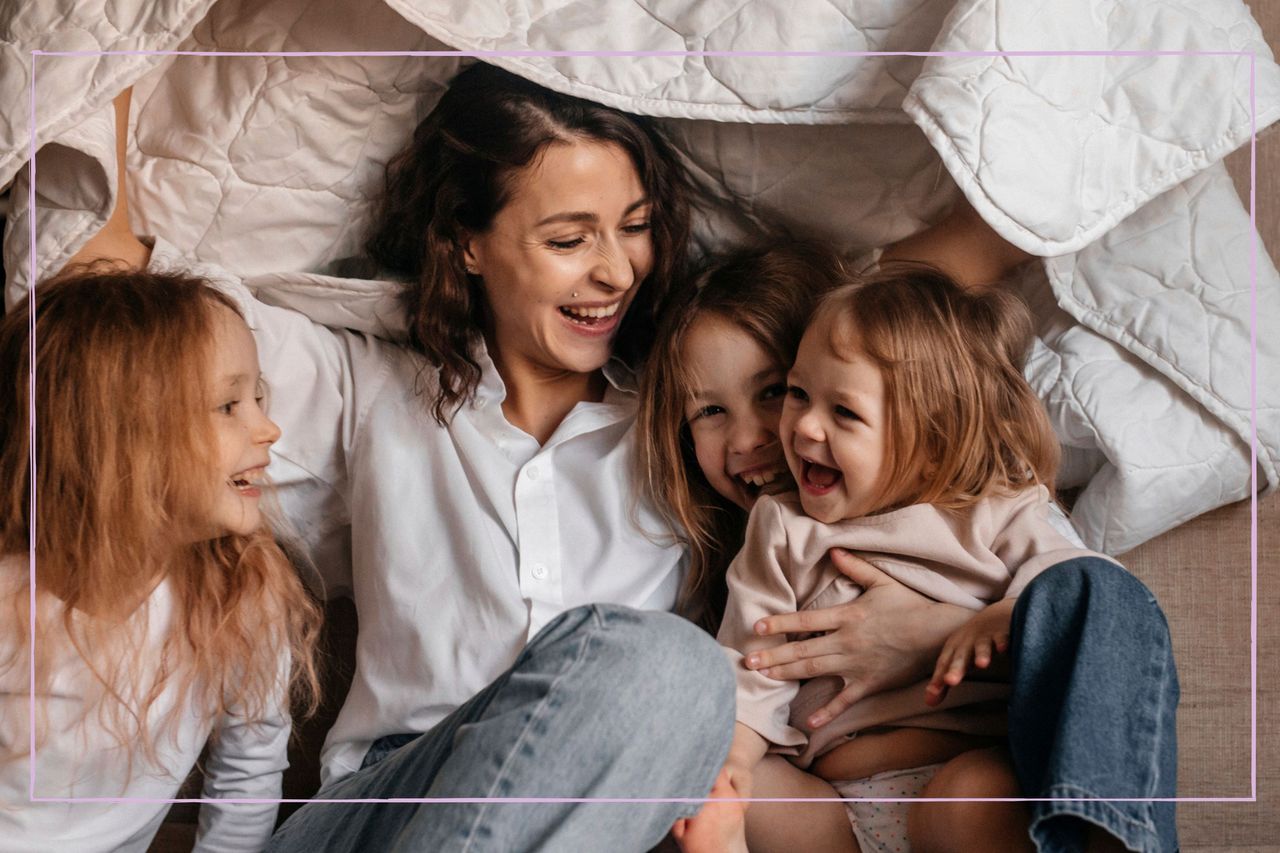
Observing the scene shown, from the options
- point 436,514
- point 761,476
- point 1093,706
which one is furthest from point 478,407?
point 1093,706

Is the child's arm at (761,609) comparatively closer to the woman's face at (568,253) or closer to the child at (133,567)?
the woman's face at (568,253)

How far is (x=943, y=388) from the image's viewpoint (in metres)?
0.67

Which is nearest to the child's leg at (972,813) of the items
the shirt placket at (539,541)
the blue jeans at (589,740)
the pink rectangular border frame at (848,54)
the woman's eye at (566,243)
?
the pink rectangular border frame at (848,54)

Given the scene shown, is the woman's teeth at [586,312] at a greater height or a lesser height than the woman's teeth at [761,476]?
greater

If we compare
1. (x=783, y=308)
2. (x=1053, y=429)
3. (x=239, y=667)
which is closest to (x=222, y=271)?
(x=239, y=667)

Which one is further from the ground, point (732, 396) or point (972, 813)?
point (732, 396)

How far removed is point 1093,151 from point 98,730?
67 cm

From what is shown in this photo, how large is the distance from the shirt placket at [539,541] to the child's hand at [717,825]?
150mm

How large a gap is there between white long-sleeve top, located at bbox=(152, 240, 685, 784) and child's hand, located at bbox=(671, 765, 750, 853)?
138 mm

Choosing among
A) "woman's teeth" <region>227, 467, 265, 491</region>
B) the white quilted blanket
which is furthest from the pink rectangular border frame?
"woman's teeth" <region>227, 467, 265, 491</region>

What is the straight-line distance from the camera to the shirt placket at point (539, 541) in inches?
27.6

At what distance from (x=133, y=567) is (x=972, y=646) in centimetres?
48

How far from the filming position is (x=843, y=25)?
0.69 meters

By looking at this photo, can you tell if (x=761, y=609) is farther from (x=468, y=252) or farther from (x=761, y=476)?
(x=468, y=252)
